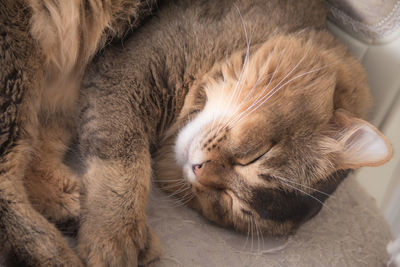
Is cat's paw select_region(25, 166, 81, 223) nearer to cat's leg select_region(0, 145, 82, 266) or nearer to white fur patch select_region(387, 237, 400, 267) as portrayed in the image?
cat's leg select_region(0, 145, 82, 266)

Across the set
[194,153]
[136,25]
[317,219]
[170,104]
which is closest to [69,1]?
[136,25]

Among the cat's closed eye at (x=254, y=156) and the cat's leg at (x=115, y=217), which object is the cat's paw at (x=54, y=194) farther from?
the cat's closed eye at (x=254, y=156)

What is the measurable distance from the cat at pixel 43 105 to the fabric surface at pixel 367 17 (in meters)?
0.90

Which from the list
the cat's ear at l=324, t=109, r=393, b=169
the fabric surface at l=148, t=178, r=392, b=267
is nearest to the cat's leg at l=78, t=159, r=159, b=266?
the fabric surface at l=148, t=178, r=392, b=267

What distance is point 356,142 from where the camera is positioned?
50.7 inches

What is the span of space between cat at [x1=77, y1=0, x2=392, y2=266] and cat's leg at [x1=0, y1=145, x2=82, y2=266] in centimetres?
9

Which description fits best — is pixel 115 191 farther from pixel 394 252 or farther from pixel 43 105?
pixel 394 252

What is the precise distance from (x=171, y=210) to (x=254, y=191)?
332mm

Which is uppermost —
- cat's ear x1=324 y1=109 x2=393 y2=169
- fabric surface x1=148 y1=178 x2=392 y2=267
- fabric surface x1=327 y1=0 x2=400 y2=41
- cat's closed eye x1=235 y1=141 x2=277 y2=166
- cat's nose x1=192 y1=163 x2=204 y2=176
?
fabric surface x1=327 y1=0 x2=400 y2=41

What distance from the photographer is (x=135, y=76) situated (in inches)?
54.6

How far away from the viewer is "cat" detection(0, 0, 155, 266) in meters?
1.09

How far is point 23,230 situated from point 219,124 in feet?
2.27

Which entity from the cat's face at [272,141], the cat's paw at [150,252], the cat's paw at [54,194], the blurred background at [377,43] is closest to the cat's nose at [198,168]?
the cat's face at [272,141]

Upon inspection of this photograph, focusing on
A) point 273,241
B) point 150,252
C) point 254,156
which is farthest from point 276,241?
point 150,252
